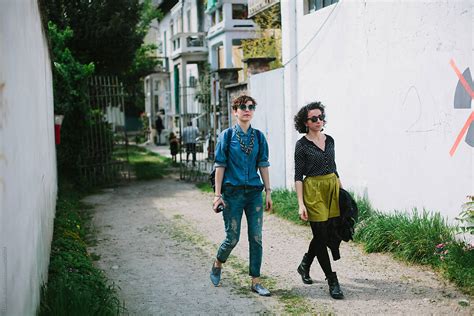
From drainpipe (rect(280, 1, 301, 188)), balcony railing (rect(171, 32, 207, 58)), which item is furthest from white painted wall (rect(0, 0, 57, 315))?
balcony railing (rect(171, 32, 207, 58))

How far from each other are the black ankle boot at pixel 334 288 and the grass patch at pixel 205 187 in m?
8.03

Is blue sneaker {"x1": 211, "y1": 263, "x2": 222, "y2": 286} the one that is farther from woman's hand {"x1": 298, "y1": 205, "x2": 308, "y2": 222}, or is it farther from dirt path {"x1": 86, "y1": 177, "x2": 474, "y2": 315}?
woman's hand {"x1": 298, "y1": 205, "x2": 308, "y2": 222}

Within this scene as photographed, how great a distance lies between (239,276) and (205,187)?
25.6 feet

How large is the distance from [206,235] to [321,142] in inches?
142

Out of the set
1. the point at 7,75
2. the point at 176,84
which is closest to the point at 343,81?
the point at 7,75

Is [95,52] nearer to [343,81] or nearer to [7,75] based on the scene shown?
[343,81]

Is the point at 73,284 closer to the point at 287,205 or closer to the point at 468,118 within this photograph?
the point at 468,118

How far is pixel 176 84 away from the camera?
33.3 metres

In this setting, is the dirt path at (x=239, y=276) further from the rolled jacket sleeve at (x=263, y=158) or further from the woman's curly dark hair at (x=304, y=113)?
the woman's curly dark hair at (x=304, y=113)

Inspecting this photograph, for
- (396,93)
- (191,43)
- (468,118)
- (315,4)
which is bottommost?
(468,118)

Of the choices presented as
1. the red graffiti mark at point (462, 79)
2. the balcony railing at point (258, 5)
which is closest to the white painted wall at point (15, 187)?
the red graffiti mark at point (462, 79)

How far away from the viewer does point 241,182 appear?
18.5 feet

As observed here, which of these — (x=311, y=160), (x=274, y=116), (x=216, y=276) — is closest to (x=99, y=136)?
(x=274, y=116)

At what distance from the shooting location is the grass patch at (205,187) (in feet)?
44.9
